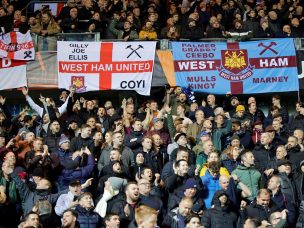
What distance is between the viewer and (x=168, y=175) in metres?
13.7

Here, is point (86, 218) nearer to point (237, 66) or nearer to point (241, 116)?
point (241, 116)

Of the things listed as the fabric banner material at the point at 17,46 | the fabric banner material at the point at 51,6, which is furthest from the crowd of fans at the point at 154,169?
the fabric banner material at the point at 51,6

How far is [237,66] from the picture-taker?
19.4m

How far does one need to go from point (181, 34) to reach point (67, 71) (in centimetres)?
272

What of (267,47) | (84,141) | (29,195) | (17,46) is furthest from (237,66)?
(29,195)

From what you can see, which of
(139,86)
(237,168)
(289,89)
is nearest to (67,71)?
(139,86)

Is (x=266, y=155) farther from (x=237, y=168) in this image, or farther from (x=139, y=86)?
(x=139, y=86)

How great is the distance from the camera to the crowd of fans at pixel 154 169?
1247 centimetres

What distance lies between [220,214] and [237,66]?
283 inches

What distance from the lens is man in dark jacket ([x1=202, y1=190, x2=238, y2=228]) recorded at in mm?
12633

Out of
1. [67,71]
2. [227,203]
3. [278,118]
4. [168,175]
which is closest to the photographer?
[227,203]

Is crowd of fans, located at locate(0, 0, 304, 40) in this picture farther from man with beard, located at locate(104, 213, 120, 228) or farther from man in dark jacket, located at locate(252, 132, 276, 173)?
man with beard, located at locate(104, 213, 120, 228)

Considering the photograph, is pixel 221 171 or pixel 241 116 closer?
pixel 221 171

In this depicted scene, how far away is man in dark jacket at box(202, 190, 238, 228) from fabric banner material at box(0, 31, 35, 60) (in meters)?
7.72
